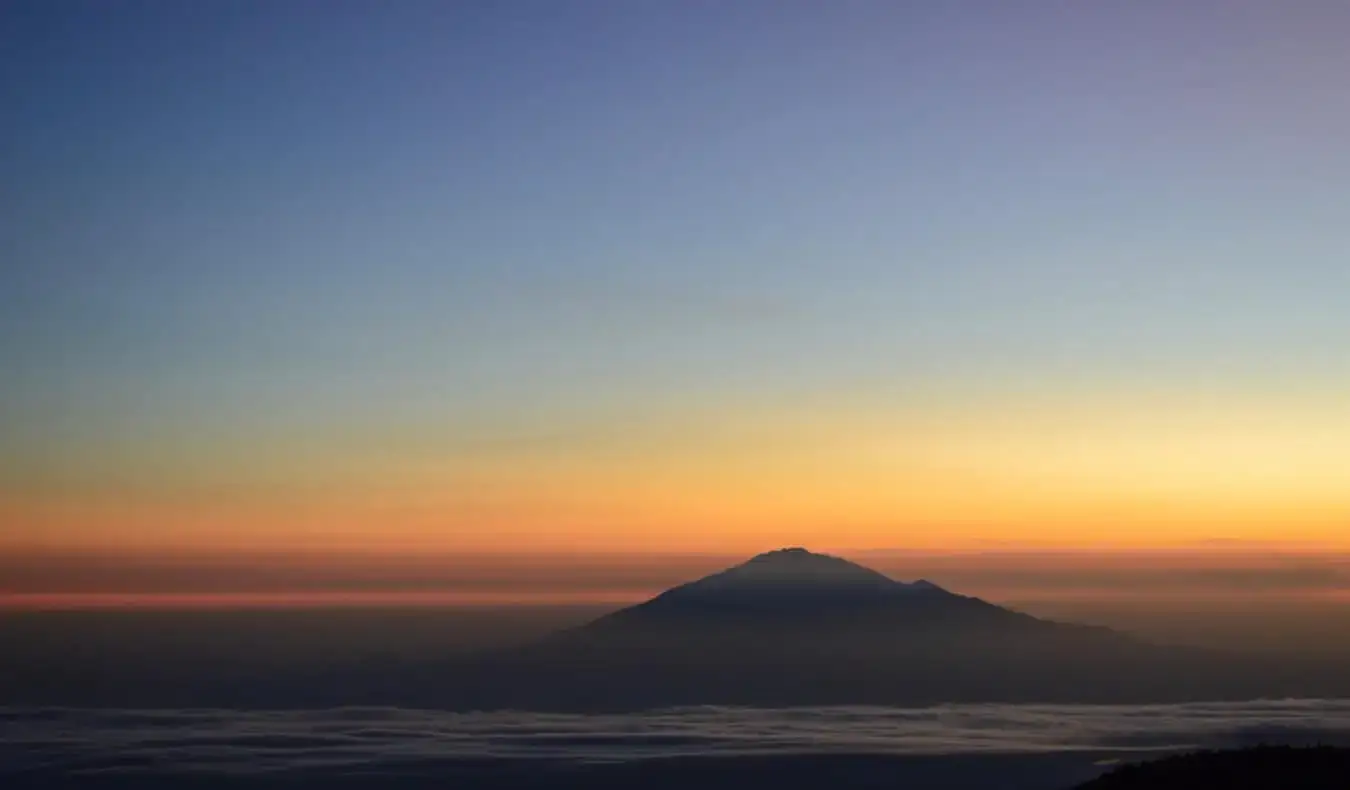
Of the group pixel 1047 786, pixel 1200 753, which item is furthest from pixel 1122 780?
pixel 1047 786

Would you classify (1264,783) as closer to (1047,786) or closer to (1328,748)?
(1328,748)

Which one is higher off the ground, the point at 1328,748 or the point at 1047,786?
the point at 1328,748

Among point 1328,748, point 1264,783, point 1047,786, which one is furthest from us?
point 1047,786

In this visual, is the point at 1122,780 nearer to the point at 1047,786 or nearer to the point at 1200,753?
the point at 1200,753

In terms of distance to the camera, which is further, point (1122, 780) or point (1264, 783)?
point (1122, 780)

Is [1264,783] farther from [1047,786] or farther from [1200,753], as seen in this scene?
[1047,786]

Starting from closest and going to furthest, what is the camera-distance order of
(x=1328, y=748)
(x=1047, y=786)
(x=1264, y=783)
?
(x=1264, y=783)
(x=1328, y=748)
(x=1047, y=786)

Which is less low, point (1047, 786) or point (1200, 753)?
point (1200, 753)
